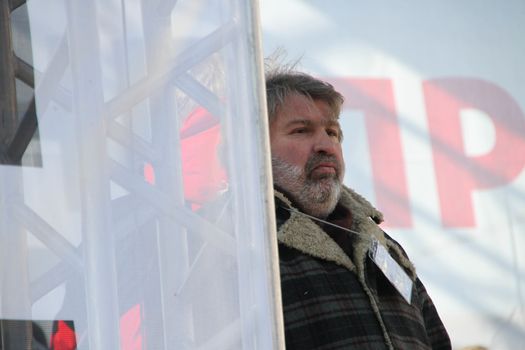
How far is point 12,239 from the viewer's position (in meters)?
1.01

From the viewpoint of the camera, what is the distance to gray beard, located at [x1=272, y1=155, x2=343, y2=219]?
186 cm

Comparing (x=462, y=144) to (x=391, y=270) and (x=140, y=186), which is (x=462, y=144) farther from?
(x=140, y=186)

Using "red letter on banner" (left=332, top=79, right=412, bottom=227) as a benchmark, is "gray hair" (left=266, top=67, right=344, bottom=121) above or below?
below

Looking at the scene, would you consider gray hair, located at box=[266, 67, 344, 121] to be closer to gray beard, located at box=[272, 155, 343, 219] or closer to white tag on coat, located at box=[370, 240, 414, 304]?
gray beard, located at box=[272, 155, 343, 219]

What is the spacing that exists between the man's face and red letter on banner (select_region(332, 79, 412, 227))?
1.28 metres

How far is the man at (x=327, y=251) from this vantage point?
5.54 ft

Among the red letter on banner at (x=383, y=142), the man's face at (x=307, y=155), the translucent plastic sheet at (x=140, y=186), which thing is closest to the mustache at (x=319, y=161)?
the man's face at (x=307, y=155)

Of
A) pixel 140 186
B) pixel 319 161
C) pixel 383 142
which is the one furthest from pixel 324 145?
pixel 383 142

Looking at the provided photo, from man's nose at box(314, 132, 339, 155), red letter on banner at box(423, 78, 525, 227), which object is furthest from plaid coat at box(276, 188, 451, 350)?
red letter on banner at box(423, 78, 525, 227)

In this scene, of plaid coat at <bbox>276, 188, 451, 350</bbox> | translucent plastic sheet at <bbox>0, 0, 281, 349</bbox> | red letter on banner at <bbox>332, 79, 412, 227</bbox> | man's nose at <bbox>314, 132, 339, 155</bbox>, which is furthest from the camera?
red letter on banner at <bbox>332, 79, 412, 227</bbox>

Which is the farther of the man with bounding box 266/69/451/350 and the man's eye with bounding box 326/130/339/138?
the man's eye with bounding box 326/130/339/138

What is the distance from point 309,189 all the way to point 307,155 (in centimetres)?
7

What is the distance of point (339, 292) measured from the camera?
68.3 inches

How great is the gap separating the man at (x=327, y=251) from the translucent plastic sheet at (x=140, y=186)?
1.89 ft
